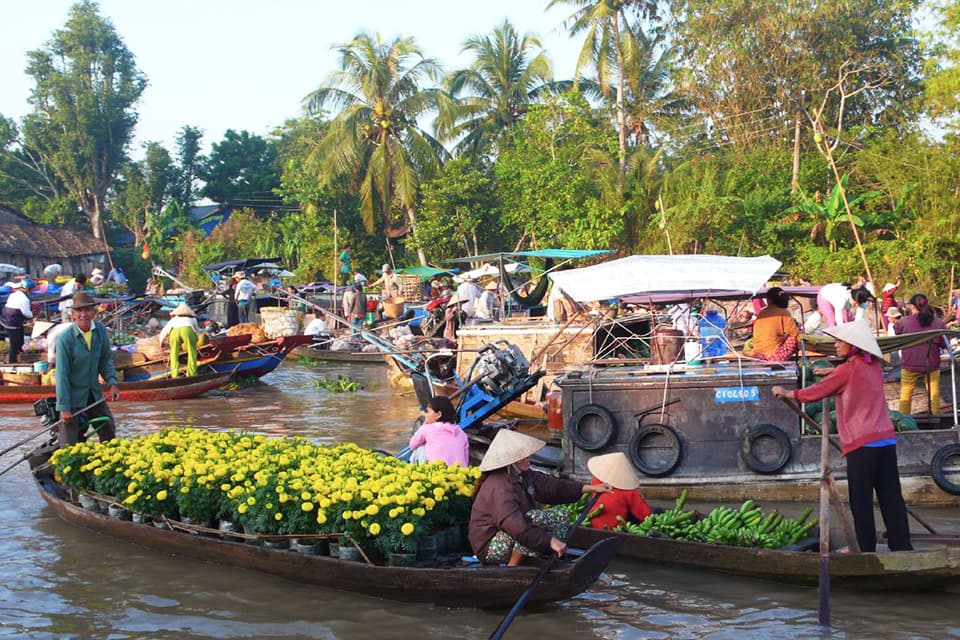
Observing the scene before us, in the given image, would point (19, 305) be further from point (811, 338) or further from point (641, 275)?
point (811, 338)

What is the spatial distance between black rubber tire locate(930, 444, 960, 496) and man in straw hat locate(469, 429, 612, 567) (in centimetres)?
369

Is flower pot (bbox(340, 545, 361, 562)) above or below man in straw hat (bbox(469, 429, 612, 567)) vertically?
below

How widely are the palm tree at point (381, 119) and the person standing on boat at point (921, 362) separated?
899 inches

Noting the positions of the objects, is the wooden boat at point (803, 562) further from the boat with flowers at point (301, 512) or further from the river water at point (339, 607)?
the boat with flowers at point (301, 512)

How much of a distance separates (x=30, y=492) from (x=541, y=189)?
67.5ft

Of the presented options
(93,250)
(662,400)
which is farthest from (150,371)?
(93,250)

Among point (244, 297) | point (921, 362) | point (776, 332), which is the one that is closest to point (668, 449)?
point (776, 332)

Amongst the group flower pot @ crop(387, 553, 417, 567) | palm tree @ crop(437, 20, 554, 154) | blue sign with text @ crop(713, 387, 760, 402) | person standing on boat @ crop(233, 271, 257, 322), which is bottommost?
flower pot @ crop(387, 553, 417, 567)

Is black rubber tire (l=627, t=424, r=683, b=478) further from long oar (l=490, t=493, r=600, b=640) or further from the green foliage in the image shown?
the green foliage

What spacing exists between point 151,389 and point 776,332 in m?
10.5

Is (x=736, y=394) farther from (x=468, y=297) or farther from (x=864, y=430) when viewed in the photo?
(x=468, y=297)

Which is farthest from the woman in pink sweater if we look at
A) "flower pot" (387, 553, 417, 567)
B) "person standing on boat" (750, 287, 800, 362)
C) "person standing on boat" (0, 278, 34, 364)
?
"person standing on boat" (0, 278, 34, 364)

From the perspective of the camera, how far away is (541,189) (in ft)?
92.4

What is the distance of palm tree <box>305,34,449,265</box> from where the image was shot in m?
31.9
